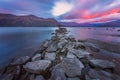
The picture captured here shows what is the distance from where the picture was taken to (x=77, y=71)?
252 inches

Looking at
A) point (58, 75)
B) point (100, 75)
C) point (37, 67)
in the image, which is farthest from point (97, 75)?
point (37, 67)

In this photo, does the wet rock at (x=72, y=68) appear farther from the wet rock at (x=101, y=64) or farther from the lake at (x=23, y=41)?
the lake at (x=23, y=41)

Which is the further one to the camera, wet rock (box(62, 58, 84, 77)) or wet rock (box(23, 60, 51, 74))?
wet rock (box(23, 60, 51, 74))

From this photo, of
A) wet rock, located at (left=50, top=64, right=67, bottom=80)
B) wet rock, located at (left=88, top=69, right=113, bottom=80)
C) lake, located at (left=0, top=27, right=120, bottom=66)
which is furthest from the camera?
lake, located at (left=0, top=27, right=120, bottom=66)

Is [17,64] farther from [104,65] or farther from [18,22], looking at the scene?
[18,22]

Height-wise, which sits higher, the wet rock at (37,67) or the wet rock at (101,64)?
the wet rock at (37,67)

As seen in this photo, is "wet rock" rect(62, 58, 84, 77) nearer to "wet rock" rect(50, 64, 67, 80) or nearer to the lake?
Answer: "wet rock" rect(50, 64, 67, 80)

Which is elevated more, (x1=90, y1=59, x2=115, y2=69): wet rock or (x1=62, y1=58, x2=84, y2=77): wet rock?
(x1=62, y1=58, x2=84, y2=77): wet rock

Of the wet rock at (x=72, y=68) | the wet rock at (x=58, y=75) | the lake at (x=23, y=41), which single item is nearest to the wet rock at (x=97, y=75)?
the wet rock at (x=72, y=68)

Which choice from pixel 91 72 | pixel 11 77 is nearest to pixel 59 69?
pixel 91 72

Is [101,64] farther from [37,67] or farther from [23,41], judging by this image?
[23,41]

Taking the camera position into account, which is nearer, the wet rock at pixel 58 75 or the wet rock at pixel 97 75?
the wet rock at pixel 58 75

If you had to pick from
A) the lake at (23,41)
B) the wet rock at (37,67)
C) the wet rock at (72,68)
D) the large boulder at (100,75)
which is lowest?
the lake at (23,41)

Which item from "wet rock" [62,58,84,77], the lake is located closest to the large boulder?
"wet rock" [62,58,84,77]
